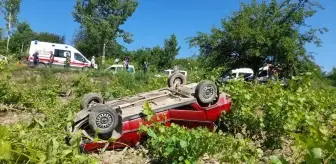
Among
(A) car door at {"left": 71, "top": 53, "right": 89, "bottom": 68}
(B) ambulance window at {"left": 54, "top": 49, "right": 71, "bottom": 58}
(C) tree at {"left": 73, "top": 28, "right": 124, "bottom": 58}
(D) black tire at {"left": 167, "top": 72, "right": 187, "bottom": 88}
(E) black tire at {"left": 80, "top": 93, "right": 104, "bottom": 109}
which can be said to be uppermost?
(C) tree at {"left": 73, "top": 28, "right": 124, "bottom": 58}

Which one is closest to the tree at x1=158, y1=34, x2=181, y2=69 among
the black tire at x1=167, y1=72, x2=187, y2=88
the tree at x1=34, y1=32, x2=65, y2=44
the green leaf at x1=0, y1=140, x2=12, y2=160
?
the tree at x1=34, y1=32, x2=65, y2=44

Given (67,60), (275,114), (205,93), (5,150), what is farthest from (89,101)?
(67,60)

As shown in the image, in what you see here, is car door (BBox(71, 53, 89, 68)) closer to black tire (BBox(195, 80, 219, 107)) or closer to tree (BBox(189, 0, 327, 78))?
tree (BBox(189, 0, 327, 78))

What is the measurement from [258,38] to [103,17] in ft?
87.9

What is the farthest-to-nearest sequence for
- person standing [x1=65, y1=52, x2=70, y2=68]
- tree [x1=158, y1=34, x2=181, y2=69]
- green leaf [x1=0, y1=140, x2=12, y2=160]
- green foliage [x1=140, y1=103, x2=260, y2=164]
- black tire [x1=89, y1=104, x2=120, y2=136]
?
tree [x1=158, y1=34, x2=181, y2=69]
person standing [x1=65, y1=52, x2=70, y2=68]
black tire [x1=89, y1=104, x2=120, y2=136]
green foliage [x1=140, y1=103, x2=260, y2=164]
green leaf [x1=0, y1=140, x2=12, y2=160]

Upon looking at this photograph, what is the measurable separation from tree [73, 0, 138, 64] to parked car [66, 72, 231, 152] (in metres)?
40.3

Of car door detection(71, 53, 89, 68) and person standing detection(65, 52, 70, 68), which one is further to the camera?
car door detection(71, 53, 89, 68)

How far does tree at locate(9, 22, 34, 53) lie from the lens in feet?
188

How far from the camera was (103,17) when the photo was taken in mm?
48875

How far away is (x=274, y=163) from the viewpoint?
97 cm

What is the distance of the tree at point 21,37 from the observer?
2255 inches

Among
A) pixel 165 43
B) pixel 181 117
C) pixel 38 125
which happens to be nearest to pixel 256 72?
pixel 181 117

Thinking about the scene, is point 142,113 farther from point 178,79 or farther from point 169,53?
point 169,53

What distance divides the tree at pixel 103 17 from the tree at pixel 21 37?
41.6 ft
